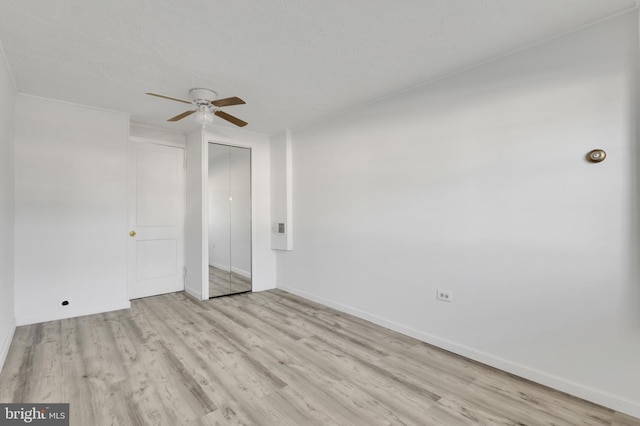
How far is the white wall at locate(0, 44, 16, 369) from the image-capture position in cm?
257

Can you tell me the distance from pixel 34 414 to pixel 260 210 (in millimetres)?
3428

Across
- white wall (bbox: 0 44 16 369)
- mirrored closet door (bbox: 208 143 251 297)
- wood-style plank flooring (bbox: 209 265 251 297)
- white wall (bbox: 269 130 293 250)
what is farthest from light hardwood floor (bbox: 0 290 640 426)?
white wall (bbox: 269 130 293 250)

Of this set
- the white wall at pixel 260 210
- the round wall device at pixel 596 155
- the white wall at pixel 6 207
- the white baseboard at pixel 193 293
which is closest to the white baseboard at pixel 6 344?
the white wall at pixel 6 207

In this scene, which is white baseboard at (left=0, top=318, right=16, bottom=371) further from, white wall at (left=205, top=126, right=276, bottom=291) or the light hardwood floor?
white wall at (left=205, top=126, right=276, bottom=291)

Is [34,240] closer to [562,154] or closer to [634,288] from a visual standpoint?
[562,154]

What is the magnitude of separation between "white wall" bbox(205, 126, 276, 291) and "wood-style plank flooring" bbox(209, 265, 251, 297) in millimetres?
157

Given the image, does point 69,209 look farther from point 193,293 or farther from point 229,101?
point 229,101

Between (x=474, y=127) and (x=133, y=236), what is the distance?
181 inches

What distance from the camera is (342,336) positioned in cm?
316

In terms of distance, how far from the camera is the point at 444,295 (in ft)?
9.45

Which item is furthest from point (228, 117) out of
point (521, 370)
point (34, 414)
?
point (521, 370)

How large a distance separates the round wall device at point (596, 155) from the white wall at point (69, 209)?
15.7 feet

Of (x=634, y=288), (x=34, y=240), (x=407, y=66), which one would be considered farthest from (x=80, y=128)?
(x=634, y=288)

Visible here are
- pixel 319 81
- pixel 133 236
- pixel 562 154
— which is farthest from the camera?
pixel 133 236
